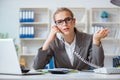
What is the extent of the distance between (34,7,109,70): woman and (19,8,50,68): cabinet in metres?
2.87

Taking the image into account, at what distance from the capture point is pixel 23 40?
5113 millimetres

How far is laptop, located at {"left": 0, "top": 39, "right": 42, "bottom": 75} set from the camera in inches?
48.6

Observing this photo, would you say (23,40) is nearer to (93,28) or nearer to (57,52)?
(93,28)

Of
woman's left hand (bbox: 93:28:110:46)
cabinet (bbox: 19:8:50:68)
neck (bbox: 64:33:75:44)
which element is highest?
woman's left hand (bbox: 93:28:110:46)

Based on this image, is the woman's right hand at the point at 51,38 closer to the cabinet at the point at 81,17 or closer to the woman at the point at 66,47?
the woman at the point at 66,47

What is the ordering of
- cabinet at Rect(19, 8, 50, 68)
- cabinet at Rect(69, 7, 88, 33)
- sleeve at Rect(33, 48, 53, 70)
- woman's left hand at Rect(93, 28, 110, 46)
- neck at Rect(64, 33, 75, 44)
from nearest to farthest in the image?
woman's left hand at Rect(93, 28, 110, 46) < sleeve at Rect(33, 48, 53, 70) < neck at Rect(64, 33, 75, 44) < cabinet at Rect(19, 8, 50, 68) < cabinet at Rect(69, 7, 88, 33)

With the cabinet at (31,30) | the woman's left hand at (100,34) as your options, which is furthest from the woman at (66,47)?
the cabinet at (31,30)

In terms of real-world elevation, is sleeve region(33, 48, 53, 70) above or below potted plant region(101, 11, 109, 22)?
below

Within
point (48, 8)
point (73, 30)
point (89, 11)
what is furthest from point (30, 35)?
point (73, 30)

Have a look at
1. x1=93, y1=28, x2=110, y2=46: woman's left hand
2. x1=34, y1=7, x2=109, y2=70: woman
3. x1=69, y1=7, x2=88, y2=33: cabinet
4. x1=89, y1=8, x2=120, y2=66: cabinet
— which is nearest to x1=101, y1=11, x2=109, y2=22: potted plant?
x1=89, y1=8, x2=120, y2=66: cabinet

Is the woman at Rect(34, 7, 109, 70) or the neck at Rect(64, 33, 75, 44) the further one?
the neck at Rect(64, 33, 75, 44)

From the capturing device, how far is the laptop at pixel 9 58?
1235mm

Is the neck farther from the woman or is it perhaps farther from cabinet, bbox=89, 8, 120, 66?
cabinet, bbox=89, 8, 120, 66

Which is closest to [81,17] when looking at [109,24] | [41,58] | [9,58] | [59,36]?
[109,24]
